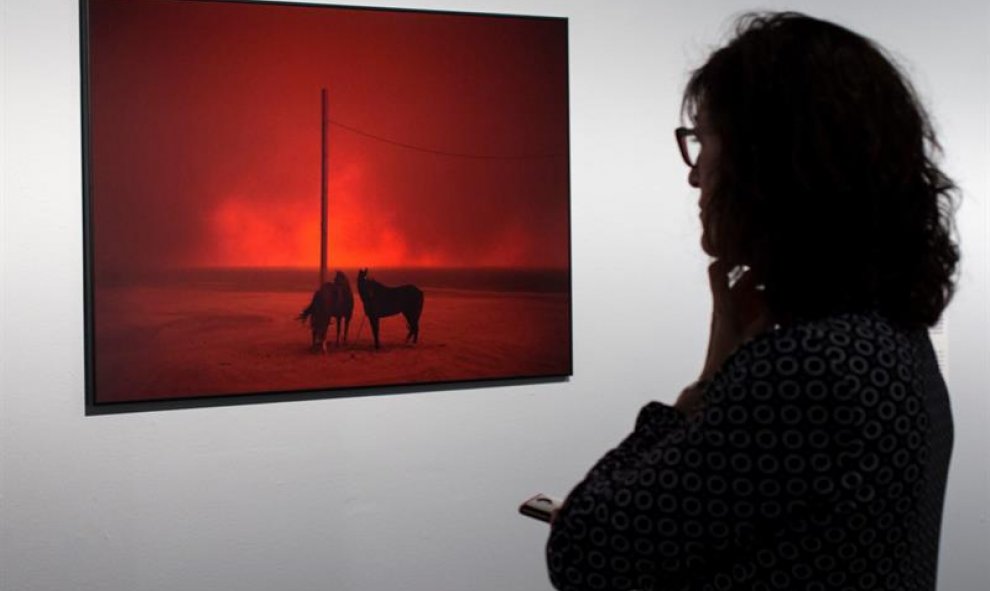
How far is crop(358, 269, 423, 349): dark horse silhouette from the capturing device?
2121mm

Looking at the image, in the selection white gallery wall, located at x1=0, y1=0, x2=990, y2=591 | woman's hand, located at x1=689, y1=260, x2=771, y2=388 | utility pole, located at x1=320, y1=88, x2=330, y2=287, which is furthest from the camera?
utility pole, located at x1=320, y1=88, x2=330, y2=287

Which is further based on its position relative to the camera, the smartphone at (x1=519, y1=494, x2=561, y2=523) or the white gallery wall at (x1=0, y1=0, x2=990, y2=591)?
the white gallery wall at (x1=0, y1=0, x2=990, y2=591)

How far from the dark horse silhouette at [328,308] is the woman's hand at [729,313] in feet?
3.79

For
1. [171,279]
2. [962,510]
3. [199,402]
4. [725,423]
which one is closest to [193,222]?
[171,279]

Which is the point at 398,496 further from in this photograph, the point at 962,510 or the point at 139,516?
the point at 962,510

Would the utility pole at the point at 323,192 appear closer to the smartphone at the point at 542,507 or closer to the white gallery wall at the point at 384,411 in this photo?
the white gallery wall at the point at 384,411

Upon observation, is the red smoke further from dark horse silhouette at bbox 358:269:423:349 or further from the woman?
the woman

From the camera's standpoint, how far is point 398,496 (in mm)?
2182

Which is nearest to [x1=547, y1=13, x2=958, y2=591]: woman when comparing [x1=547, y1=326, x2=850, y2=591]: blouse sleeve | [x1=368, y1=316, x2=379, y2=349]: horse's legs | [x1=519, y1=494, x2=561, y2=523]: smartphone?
[x1=547, y1=326, x2=850, y2=591]: blouse sleeve

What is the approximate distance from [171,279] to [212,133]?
32 centimetres

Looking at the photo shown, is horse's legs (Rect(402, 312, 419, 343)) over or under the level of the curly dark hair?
under

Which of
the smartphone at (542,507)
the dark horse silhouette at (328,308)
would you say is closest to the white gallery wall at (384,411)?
the dark horse silhouette at (328,308)

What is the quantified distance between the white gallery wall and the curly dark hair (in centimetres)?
138

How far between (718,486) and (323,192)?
4.63 ft
